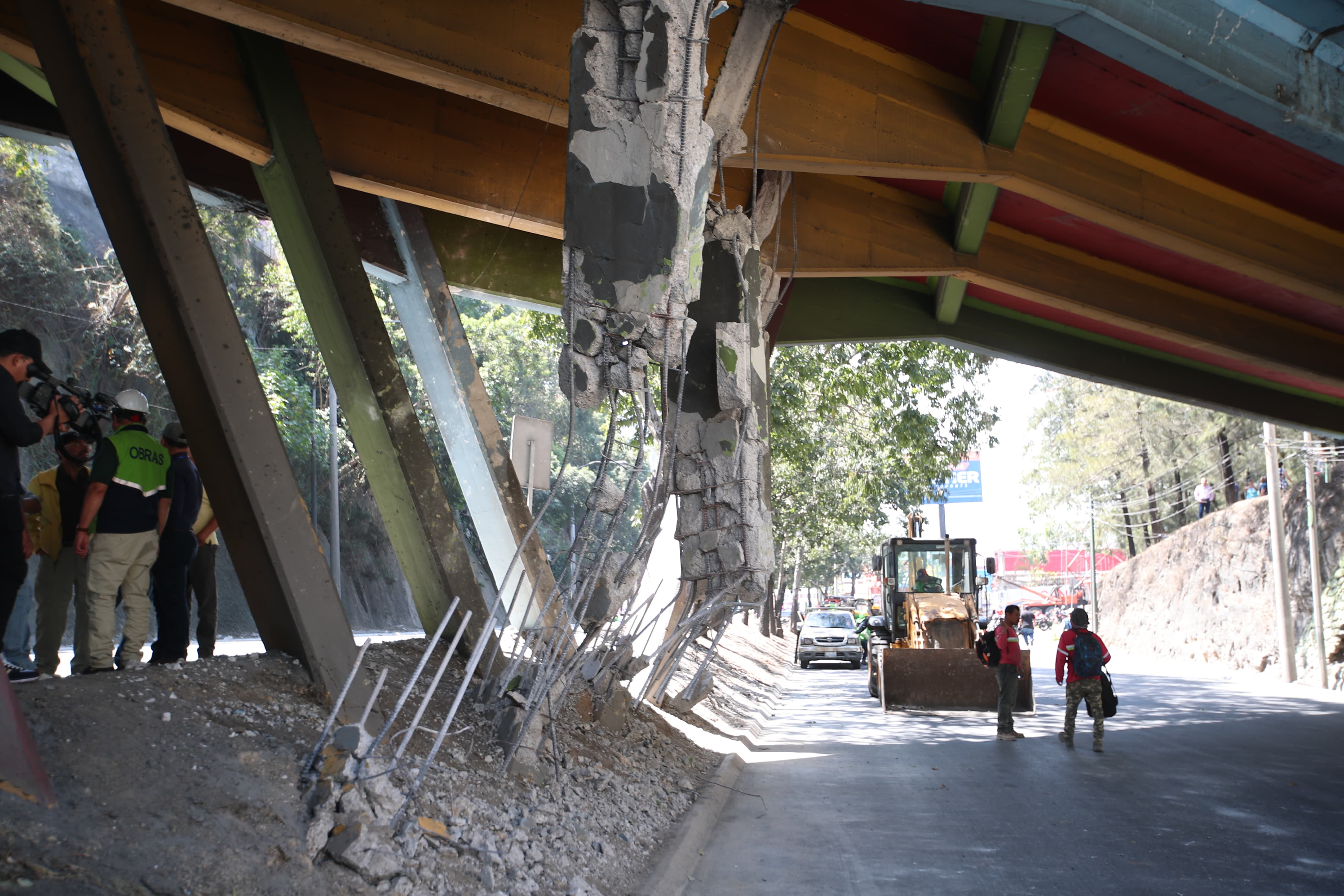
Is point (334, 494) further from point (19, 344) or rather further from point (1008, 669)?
point (19, 344)

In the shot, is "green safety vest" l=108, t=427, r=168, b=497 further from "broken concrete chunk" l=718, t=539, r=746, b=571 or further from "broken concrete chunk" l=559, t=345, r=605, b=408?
"broken concrete chunk" l=718, t=539, r=746, b=571

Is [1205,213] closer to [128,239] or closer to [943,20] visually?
[943,20]

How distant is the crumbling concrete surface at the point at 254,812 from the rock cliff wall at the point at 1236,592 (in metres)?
20.0

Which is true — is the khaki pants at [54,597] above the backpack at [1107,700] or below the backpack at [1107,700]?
above

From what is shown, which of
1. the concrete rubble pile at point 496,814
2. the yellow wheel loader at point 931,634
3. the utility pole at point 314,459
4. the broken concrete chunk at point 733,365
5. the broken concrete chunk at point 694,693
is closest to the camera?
the concrete rubble pile at point 496,814

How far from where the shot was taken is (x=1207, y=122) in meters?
8.31

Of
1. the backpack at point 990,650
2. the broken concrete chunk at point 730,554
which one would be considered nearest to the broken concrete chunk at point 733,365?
the broken concrete chunk at point 730,554

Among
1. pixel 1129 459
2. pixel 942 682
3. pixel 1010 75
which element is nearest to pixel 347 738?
pixel 1010 75

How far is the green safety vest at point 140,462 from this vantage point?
18.7ft

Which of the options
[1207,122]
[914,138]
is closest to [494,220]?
[914,138]

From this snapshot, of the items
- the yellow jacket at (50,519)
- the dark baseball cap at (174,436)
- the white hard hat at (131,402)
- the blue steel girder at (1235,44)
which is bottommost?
the yellow jacket at (50,519)

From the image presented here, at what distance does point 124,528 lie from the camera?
566cm

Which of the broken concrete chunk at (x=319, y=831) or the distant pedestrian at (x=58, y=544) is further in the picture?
the distant pedestrian at (x=58, y=544)

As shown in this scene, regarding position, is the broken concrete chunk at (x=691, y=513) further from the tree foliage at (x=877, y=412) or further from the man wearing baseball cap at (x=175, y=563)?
the tree foliage at (x=877, y=412)
